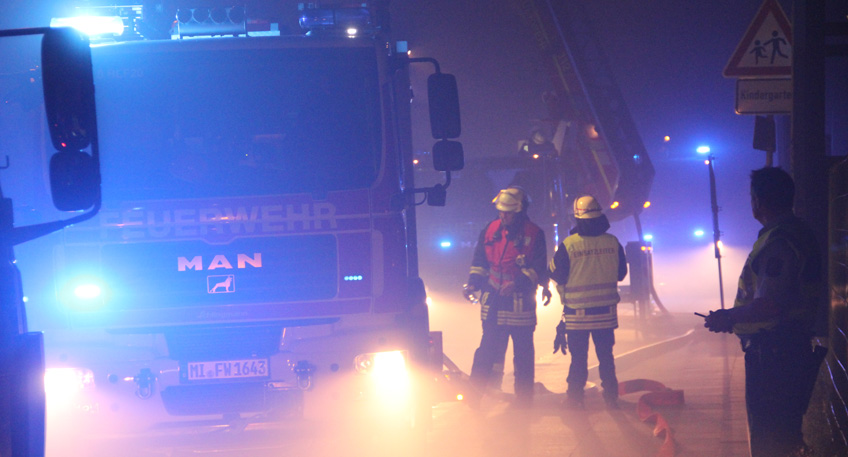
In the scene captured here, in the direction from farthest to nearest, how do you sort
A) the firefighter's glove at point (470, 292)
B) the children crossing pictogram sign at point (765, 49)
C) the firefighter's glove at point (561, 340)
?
the firefighter's glove at point (561, 340) → the firefighter's glove at point (470, 292) → the children crossing pictogram sign at point (765, 49)

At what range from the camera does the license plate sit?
5.66 meters

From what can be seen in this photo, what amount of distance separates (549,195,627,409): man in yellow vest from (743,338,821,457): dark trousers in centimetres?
358

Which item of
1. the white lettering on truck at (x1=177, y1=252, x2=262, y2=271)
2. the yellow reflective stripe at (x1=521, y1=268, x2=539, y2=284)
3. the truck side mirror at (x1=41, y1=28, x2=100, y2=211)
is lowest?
the yellow reflective stripe at (x1=521, y1=268, x2=539, y2=284)

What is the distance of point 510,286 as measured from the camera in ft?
26.8

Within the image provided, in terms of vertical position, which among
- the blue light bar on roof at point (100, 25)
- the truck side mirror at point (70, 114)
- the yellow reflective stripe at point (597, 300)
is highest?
the blue light bar on roof at point (100, 25)

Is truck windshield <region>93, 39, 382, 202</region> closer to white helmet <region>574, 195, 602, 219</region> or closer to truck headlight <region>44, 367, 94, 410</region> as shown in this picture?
truck headlight <region>44, 367, 94, 410</region>

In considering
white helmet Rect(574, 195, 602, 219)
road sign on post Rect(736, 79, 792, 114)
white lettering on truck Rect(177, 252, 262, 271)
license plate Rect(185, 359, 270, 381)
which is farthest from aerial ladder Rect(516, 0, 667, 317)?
license plate Rect(185, 359, 270, 381)

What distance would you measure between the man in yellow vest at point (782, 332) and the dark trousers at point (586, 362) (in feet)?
11.6

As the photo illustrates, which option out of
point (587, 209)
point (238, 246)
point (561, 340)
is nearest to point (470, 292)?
point (561, 340)

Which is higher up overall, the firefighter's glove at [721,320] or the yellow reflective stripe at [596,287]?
the firefighter's glove at [721,320]

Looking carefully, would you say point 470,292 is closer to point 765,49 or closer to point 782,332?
point 765,49

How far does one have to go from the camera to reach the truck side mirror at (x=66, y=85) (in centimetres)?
307

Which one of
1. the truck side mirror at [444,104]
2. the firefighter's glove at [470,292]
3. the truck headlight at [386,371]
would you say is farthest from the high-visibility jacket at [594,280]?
the truck headlight at [386,371]

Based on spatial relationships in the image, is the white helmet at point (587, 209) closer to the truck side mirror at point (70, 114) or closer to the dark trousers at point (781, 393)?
the dark trousers at point (781, 393)
